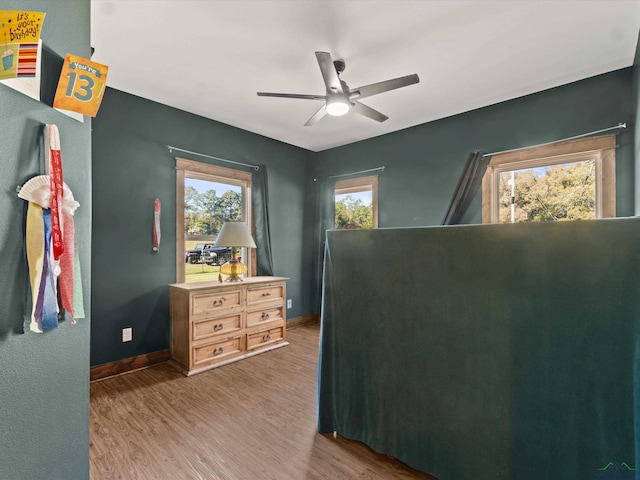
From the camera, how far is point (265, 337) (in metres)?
3.69

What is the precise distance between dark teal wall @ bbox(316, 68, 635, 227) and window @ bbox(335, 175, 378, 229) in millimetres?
146

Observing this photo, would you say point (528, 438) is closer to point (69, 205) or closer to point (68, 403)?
point (68, 403)

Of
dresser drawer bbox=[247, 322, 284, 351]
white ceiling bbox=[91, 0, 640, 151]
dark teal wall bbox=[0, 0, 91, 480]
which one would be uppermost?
white ceiling bbox=[91, 0, 640, 151]

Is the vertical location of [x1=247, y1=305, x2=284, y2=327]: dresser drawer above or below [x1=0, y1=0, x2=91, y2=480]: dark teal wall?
below

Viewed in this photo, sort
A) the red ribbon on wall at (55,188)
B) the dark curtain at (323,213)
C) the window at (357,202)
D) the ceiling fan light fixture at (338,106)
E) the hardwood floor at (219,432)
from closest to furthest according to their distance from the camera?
the red ribbon on wall at (55,188)
the hardwood floor at (219,432)
the ceiling fan light fixture at (338,106)
the window at (357,202)
the dark curtain at (323,213)

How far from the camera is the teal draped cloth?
1.17m

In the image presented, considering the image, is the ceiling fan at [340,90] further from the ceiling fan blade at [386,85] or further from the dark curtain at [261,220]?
the dark curtain at [261,220]

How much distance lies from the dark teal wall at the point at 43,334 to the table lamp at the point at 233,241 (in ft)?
7.58

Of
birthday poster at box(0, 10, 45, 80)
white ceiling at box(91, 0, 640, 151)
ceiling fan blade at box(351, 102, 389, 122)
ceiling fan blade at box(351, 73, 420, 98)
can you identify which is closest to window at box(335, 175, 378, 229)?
white ceiling at box(91, 0, 640, 151)

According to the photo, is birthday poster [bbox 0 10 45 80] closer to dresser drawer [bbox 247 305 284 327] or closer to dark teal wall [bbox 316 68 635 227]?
dresser drawer [bbox 247 305 284 327]

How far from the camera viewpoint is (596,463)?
1.19 metres

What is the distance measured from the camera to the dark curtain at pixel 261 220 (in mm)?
4223

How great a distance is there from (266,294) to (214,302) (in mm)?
698

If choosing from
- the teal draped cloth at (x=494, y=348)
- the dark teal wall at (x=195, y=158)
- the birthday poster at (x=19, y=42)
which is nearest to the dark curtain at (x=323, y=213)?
the dark teal wall at (x=195, y=158)
